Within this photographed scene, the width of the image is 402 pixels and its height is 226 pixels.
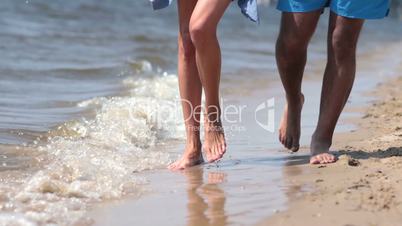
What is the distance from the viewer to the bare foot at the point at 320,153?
4.06 meters

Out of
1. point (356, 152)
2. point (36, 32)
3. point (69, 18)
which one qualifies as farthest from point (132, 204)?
point (69, 18)

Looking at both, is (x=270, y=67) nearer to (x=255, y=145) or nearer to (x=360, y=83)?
(x=360, y=83)

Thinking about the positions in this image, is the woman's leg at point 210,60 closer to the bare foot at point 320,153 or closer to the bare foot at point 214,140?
the bare foot at point 214,140

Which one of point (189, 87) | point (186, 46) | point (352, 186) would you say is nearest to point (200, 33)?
point (186, 46)

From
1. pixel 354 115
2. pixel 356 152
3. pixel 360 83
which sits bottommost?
pixel 360 83

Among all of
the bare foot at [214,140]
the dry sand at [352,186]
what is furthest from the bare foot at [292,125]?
the bare foot at [214,140]

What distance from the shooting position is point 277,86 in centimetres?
813

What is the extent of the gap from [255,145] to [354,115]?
4.49 ft

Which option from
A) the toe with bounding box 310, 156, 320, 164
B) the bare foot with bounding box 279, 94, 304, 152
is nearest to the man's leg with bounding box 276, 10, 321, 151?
the bare foot with bounding box 279, 94, 304, 152

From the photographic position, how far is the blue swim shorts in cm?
393

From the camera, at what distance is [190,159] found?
4.33 m

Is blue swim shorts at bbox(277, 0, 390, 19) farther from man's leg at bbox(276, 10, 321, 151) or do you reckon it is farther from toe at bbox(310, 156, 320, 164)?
toe at bbox(310, 156, 320, 164)

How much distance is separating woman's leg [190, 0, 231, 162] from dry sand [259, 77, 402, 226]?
16.6 inches

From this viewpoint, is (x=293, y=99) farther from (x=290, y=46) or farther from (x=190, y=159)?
Result: (x=190, y=159)
